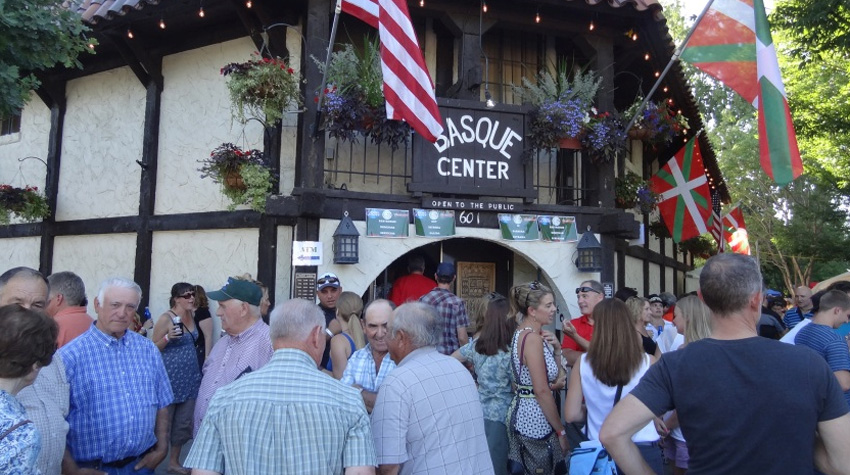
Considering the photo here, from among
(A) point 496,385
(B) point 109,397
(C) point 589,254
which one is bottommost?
(A) point 496,385

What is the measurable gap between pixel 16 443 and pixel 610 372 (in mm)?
2975

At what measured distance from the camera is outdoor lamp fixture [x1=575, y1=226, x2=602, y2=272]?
8648mm

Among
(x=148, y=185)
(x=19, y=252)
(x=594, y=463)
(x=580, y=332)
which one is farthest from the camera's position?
(x=19, y=252)

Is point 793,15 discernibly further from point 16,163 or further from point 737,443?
point 16,163

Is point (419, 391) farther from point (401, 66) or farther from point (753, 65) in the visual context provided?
point (753, 65)

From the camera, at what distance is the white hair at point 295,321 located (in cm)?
275

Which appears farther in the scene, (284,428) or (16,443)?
(284,428)

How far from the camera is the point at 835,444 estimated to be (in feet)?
7.91

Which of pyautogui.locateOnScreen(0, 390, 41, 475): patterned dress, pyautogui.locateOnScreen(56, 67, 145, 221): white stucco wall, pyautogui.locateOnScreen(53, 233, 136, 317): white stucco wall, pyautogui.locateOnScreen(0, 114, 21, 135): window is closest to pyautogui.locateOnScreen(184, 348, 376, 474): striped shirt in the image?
pyautogui.locateOnScreen(0, 390, 41, 475): patterned dress

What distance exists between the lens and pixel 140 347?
3.88 metres

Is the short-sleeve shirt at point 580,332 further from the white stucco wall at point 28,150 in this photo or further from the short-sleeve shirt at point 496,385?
the white stucco wall at point 28,150

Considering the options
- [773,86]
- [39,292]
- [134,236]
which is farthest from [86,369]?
[773,86]

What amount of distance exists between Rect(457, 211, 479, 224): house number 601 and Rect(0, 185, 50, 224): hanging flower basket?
6529 mm

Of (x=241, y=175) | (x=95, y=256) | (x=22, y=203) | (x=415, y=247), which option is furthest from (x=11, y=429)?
(x=22, y=203)
